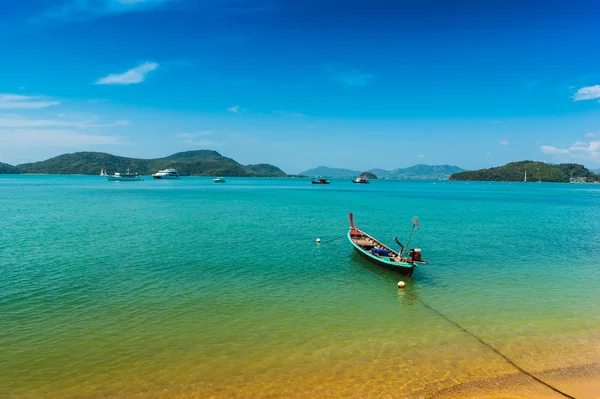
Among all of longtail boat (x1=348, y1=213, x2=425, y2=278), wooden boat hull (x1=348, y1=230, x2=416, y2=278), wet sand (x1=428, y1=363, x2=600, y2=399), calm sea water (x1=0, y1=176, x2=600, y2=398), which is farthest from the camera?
longtail boat (x1=348, y1=213, x2=425, y2=278)

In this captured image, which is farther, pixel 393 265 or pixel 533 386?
pixel 393 265

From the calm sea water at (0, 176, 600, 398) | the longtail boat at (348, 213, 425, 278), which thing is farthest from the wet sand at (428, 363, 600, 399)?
the longtail boat at (348, 213, 425, 278)

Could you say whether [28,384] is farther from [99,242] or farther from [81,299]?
[99,242]

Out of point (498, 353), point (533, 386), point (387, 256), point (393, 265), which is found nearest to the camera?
point (533, 386)

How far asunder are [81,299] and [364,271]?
60.5ft

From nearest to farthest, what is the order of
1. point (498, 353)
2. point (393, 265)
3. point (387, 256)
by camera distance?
1. point (498, 353)
2. point (393, 265)
3. point (387, 256)

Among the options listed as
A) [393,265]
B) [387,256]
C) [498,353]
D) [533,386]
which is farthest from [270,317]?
[387,256]

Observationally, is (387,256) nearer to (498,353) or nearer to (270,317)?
(270,317)

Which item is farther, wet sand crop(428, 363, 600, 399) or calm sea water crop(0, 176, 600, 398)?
calm sea water crop(0, 176, 600, 398)

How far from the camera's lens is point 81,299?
19.5 m

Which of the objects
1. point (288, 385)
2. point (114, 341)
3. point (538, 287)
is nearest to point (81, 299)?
point (114, 341)

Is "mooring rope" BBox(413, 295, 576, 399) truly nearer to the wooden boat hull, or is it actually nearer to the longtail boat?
the wooden boat hull

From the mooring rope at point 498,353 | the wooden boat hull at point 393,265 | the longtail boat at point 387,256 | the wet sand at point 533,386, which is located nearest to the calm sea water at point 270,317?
the mooring rope at point 498,353

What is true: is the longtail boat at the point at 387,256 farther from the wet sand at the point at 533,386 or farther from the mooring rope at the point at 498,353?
the wet sand at the point at 533,386
